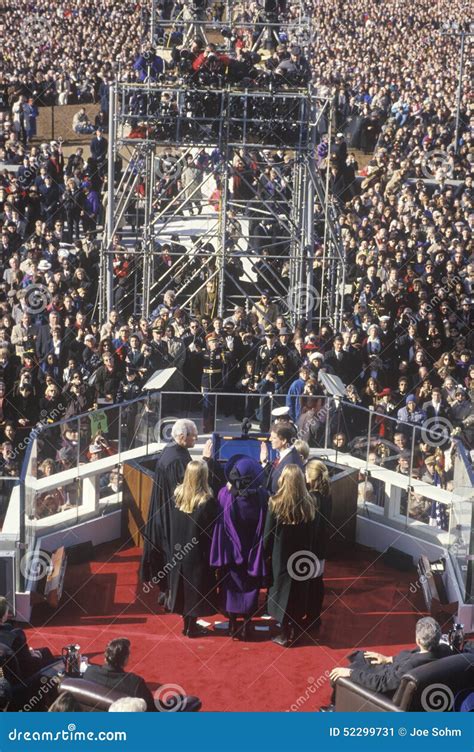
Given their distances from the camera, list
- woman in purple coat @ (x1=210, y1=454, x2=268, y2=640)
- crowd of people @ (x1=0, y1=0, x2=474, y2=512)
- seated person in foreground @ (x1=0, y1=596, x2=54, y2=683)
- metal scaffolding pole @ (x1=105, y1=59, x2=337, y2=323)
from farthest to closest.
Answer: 1. metal scaffolding pole @ (x1=105, y1=59, x2=337, y2=323)
2. crowd of people @ (x1=0, y1=0, x2=474, y2=512)
3. woman in purple coat @ (x1=210, y1=454, x2=268, y2=640)
4. seated person in foreground @ (x1=0, y1=596, x2=54, y2=683)

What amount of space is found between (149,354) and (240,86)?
5.41 metres

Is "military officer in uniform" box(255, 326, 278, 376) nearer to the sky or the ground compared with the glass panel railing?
nearer to the sky

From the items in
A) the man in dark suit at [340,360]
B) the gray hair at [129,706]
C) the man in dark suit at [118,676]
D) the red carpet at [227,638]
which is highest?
the man in dark suit at [340,360]

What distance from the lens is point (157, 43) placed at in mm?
24359

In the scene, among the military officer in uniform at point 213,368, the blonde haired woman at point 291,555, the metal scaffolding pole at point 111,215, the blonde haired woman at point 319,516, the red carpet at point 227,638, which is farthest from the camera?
the metal scaffolding pole at point 111,215

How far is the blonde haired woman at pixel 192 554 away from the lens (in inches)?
395

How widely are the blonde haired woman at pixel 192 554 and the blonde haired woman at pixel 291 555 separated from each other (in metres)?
0.50

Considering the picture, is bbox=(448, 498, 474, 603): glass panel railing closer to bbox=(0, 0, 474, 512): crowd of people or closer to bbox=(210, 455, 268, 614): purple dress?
bbox=(0, 0, 474, 512): crowd of people

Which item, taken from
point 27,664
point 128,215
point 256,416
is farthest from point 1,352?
point 128,215

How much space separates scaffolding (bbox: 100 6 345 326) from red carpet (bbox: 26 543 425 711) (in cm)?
776

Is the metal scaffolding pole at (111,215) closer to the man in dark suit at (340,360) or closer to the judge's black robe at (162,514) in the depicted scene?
the man in dark suit at (340,360)

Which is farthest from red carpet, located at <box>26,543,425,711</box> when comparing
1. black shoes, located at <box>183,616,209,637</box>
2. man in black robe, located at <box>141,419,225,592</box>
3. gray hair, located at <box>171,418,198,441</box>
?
gray hair, located at <box>171,418,198,441</box>

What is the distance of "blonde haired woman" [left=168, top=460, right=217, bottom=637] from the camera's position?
10.0 m

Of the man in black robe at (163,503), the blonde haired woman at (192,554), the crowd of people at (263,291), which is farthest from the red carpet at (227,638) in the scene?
the crowd of people at (263,291)
